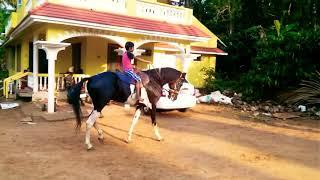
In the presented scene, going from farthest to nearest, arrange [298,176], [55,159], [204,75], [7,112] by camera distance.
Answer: [204,75], [7,112], [55,159], [298,176]

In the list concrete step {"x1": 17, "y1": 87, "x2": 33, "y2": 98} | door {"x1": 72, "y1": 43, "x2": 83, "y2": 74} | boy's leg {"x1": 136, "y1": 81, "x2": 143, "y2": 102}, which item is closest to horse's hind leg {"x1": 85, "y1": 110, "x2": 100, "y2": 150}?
boy's leg {"x1": 136, "y1": 81, "x2": 143, "y2": 102}

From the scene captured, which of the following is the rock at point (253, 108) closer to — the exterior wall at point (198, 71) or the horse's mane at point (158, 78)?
the horse's mane at point (158, 78)

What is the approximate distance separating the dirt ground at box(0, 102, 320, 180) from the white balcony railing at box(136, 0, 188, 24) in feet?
15.3

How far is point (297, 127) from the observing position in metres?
10.4

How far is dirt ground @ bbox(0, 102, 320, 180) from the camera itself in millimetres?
5730

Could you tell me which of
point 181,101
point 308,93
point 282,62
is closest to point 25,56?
point 181,101

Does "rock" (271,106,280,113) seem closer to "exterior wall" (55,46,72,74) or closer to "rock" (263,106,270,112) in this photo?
"rock" (263,106,270,112)

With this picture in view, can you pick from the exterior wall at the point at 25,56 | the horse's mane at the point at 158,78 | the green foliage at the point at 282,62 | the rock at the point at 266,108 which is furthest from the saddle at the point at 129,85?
the exterior wall at the point at 25,56

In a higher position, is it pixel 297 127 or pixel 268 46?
pixel 268 46

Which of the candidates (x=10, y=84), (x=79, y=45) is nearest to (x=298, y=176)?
(x=79, y=45)

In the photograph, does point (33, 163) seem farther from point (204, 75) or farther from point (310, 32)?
point (204, 75)

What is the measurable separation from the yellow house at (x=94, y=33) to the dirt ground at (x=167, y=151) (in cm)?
243

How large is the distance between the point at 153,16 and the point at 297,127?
676cm

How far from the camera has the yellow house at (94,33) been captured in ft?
34.9
